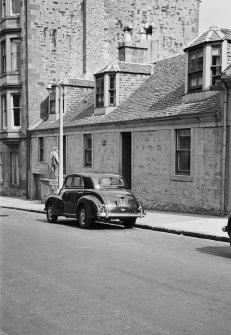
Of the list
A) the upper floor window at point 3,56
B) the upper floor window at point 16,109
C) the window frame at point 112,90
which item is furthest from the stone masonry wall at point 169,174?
the upper floor window at point 3,56

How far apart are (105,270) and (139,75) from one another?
18.6 m

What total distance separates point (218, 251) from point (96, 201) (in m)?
4.78

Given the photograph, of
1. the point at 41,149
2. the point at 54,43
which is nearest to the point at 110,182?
the point at 41,149

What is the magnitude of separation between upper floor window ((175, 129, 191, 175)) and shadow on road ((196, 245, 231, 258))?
7.59 meters

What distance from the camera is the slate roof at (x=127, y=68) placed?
25.0 metres

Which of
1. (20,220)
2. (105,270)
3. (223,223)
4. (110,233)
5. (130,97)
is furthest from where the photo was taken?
(130,97)

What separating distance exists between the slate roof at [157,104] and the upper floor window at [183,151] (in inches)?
32.2

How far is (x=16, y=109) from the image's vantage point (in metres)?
32.9

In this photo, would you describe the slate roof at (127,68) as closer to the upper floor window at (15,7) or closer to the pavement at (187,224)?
the pavement at (187,224)

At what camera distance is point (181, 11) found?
34.9 metres

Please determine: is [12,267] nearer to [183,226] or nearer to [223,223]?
[183,226]

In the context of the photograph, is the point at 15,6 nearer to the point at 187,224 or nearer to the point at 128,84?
the point at 128,84

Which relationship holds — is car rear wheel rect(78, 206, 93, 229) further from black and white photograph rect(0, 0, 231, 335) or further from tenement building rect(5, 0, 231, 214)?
tenement building rect(5, 0, 231, 214)

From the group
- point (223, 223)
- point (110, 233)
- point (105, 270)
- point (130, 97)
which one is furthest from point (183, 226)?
point (130, 97)
